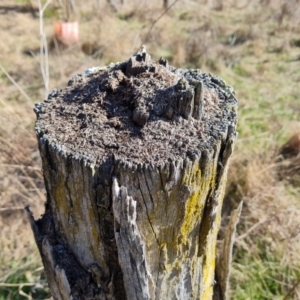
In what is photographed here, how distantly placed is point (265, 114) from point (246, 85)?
0.89 meters

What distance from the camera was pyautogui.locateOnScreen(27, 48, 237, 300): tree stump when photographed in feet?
3.85

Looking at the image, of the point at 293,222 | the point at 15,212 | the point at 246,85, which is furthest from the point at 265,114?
the point at 15,212

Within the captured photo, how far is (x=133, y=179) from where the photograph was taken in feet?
3.77

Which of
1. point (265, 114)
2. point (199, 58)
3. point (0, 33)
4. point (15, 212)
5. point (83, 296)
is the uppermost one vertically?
point (0, 33)

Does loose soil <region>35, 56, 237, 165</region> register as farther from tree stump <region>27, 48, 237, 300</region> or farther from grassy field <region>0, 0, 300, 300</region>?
grassy field <region>0, 0, 300, 300</region>

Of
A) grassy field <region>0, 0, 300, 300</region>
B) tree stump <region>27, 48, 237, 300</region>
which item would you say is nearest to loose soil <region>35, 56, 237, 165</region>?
tree stump <region>27, 48, 237, 300</region>

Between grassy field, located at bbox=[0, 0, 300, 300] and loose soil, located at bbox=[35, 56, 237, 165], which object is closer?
loose soil, located at bbox=[35, 56, 237, 165]

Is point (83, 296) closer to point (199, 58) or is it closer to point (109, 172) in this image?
point (109, 172)

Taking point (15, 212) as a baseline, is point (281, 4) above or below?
above

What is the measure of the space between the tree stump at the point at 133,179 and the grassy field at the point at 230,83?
1.48 m

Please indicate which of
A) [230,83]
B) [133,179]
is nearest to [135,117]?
[133,179]

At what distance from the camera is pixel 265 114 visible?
17.3 ft

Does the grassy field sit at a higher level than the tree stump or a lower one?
higher

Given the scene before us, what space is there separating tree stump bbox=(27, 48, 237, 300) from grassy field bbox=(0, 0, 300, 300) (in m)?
1.48
